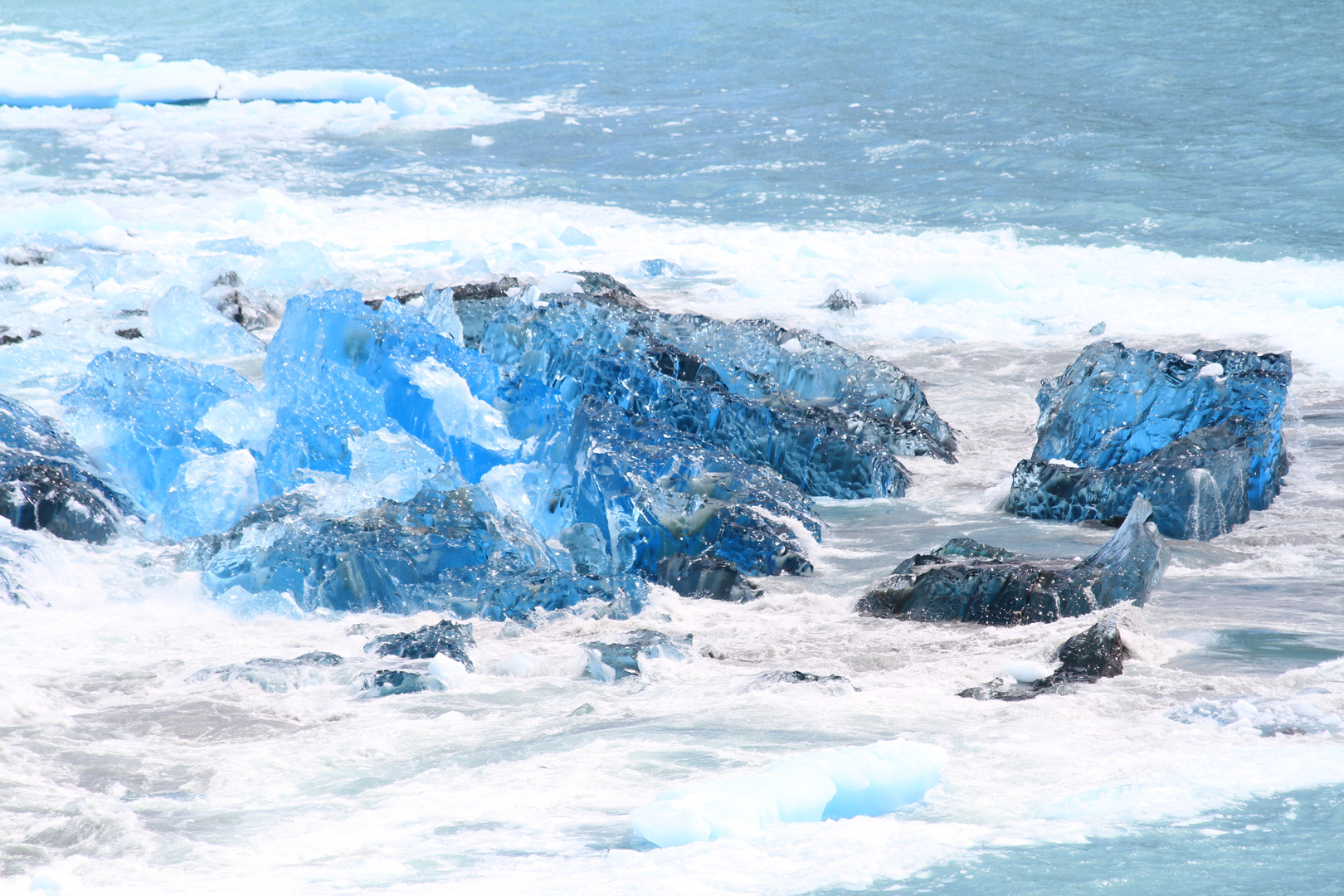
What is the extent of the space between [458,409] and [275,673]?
2.00m

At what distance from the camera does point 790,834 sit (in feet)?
7.31

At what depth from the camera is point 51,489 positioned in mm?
4297

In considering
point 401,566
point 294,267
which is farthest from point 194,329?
point 401,566

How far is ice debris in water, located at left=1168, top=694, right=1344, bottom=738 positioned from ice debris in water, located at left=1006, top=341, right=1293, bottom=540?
5.30 ft

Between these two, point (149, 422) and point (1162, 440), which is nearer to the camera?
point (149, 422)

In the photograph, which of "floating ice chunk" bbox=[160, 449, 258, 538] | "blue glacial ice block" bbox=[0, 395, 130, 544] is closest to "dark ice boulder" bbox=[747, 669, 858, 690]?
"floating ice chunk" bbox=[160, 449, 258, 538]

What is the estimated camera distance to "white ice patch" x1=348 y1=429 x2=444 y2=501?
4480 mm

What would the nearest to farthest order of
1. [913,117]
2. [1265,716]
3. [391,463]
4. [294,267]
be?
[1265,716] < [391,463] < [294,267] < [913,117]

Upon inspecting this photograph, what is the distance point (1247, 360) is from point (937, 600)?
2.34 m

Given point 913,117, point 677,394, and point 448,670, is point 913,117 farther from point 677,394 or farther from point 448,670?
point 448,670

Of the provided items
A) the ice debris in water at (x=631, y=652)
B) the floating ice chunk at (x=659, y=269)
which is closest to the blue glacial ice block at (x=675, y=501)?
the ice debris in water at (x=631, y=652)

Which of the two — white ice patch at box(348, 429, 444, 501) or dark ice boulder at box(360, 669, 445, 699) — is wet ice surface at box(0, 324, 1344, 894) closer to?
dark ice boulder at box(360, 669, 445, 699)

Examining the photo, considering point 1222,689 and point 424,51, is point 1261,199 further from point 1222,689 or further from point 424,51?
point 424,51

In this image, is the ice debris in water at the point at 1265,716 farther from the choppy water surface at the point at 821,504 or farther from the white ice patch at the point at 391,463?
the white ice patch at the point at 391,463
